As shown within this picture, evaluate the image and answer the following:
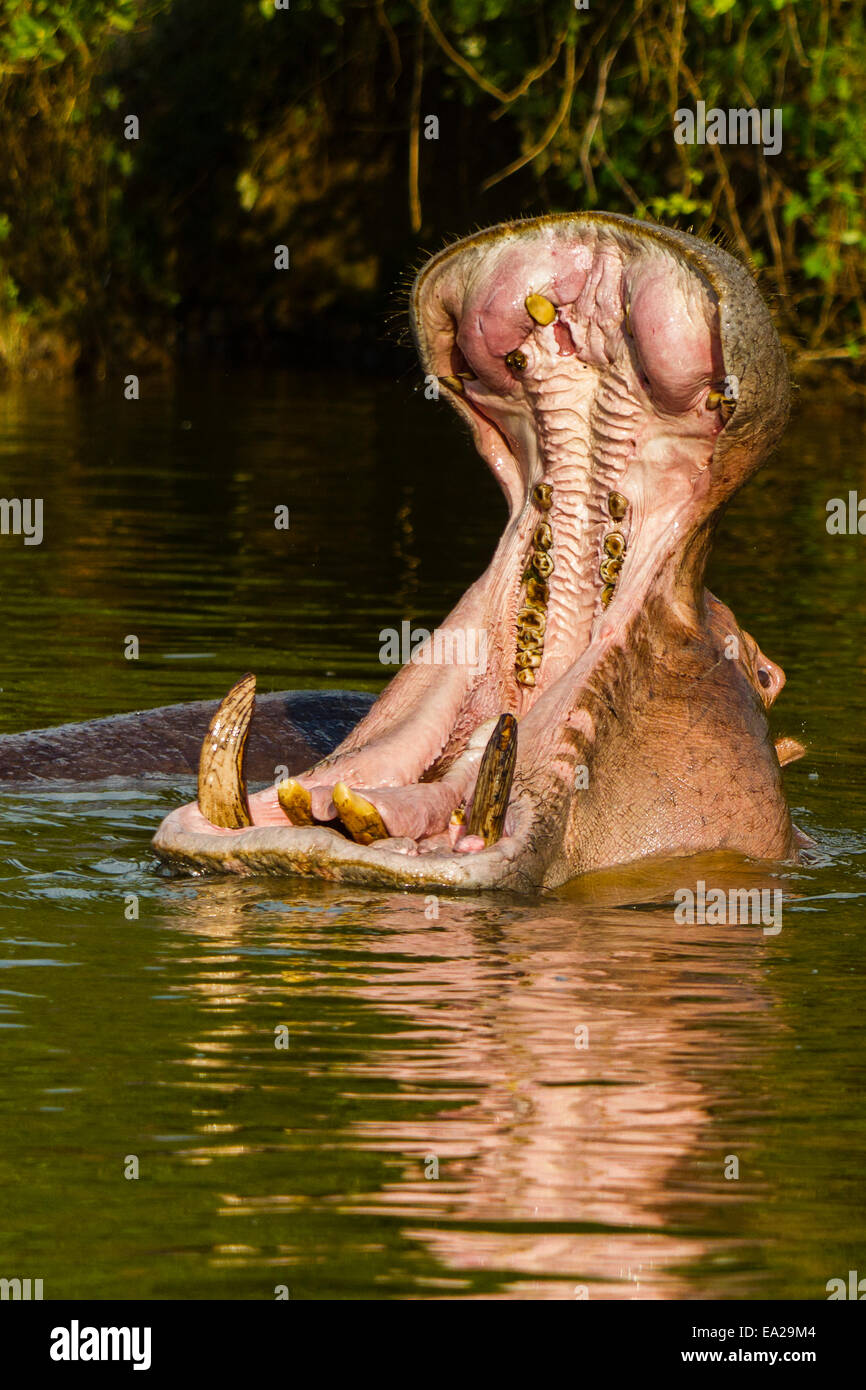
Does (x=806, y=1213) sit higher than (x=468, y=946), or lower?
lower

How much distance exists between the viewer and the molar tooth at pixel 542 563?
548cm

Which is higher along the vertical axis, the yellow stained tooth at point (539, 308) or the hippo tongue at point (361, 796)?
the yellow stained tooth at point (539, 308)

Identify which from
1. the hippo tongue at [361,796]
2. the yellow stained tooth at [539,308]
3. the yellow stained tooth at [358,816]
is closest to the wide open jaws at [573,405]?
the yellow stained tooth at [539,308]

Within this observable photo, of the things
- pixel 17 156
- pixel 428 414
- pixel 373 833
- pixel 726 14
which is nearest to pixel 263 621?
pixel 373 833

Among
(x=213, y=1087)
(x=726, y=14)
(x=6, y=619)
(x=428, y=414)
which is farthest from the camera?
(x=428, y=414)

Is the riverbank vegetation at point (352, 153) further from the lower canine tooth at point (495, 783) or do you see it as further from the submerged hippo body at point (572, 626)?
the lower canine tooth at point (495, 783)

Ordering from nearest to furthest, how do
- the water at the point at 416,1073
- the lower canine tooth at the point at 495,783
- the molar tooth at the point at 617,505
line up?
the water at the point at 416,1073 < the lower canine tooth at the point at 495,783 < the molar tooth at the point at 617,505

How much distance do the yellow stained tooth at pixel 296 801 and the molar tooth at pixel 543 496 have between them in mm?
871

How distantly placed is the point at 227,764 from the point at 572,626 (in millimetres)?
859

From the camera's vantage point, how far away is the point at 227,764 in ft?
17.0

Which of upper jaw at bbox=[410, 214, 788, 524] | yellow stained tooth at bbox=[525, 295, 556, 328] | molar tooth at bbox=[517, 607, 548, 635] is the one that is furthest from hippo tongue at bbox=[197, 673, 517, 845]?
yellow stained tooth at bbox=[525, 295, 556, 328]

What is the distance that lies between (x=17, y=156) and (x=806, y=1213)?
20923 millimetres

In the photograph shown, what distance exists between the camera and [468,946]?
5.15 m
